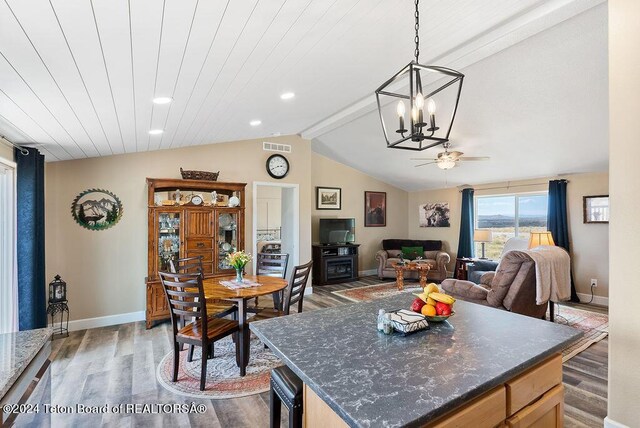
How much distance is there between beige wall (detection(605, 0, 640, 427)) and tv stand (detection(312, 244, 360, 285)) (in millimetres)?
5242

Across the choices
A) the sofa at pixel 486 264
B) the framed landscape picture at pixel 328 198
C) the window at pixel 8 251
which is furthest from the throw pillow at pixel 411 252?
the window at pixel 8 251

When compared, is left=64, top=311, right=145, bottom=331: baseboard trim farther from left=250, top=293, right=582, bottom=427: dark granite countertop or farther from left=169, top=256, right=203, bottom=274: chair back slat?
left=250, top=293, right=582, bottom=427: dark granite countertop

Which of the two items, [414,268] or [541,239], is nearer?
[541,239]

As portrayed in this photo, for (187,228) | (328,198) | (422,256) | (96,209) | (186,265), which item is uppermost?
(328,198)

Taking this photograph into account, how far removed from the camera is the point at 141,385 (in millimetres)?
2723

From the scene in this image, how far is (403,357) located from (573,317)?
4788mm

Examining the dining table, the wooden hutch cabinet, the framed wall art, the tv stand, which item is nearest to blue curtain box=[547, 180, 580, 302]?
the framed wall art

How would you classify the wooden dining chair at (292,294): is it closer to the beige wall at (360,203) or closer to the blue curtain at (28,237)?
the blue curtain at (28,237)

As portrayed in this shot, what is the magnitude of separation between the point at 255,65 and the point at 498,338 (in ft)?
7.69

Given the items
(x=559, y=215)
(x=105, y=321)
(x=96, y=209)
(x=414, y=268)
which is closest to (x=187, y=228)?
(x=96, y=209)

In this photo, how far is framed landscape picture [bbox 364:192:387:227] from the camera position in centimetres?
818

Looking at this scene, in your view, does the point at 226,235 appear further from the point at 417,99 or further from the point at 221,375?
the point at 417,99

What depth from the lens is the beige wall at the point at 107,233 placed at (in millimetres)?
4086

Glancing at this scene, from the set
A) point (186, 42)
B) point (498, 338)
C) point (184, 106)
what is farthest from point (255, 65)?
point (498, 338)
